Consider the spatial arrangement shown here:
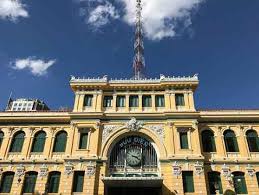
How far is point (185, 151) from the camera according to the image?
3175 cm

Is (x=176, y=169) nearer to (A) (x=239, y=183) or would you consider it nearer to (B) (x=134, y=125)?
(B) (x=134, y=125)

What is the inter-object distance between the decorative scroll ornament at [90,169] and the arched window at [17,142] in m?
9.79

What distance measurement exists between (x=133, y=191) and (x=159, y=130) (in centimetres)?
777

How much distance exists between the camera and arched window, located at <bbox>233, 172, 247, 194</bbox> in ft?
100

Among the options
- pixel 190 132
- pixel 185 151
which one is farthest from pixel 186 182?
pixel 190 132

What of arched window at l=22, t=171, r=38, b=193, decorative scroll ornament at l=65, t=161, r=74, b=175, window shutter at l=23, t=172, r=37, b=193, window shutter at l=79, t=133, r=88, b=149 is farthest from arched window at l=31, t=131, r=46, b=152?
window shutter at l=79, t=133, r=88, b=149

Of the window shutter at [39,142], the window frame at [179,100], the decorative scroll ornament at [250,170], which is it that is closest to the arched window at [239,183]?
the decorative scroll ornament at [250,170]

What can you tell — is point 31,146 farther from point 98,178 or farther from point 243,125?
point 243,125

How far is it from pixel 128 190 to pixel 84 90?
14.0 meters

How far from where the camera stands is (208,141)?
33844 millimetres

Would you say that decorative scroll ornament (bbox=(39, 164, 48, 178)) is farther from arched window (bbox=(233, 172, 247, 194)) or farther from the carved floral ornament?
arched window (bbox=(233, 172, 247, 194))

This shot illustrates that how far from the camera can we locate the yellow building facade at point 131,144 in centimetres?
3067

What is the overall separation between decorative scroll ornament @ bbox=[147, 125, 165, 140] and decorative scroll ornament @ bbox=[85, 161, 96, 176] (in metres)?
8.14

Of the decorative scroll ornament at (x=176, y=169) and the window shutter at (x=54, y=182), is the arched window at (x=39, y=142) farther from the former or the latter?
the decorative scroll ornament at (x=176, y=169)
